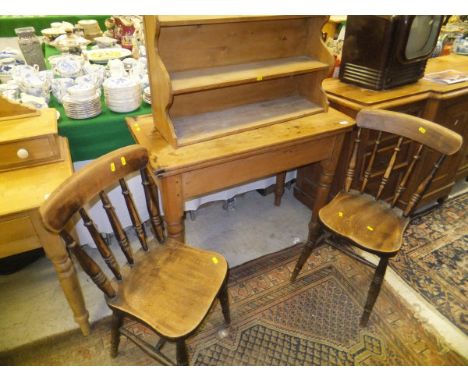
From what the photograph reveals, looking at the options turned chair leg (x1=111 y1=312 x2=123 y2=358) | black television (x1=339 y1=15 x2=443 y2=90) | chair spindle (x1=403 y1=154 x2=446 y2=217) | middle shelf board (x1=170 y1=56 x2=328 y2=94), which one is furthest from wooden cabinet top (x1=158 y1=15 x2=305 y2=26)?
turned chair leg (x1=111 y1=312 x2=123 y2=358)

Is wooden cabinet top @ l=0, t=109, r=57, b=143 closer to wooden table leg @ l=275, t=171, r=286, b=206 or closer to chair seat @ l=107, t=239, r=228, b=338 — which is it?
chair seat @ l=107, t=239, r=228, b=338

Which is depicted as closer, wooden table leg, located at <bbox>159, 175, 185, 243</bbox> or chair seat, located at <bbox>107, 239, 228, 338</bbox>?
chair seat, located at <bbox>107, 239, 228, 338</bbox>

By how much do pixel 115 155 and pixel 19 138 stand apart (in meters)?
0.42

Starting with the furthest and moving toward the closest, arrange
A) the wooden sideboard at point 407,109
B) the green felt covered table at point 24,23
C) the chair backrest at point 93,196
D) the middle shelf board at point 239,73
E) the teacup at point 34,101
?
the green felt covered table at point 24,23 < the wooden sideboard at point 407,109 < the teacup at point 34,101 < the middle shelf board at point 239,73 < the chair backrest at point 93,196

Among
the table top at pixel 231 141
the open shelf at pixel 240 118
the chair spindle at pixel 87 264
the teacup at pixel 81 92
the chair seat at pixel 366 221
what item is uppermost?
the teacup at pixel 81 92

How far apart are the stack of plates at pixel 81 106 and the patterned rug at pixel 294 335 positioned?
1.03 meters

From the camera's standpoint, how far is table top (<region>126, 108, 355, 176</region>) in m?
1.33

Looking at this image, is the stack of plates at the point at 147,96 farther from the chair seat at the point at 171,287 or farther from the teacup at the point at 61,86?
the chair seat at the point at 171,287

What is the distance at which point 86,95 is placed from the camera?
1.56 meters

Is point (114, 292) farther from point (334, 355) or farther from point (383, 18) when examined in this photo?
point (383, 18)

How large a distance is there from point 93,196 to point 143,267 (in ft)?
1.29

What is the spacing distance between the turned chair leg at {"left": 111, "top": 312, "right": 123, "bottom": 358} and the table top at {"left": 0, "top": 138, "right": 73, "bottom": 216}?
1.69 ft

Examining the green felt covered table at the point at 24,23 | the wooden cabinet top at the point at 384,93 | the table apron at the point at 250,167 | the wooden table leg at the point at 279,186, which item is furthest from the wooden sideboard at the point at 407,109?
the green felt covered table at the point at 24,23

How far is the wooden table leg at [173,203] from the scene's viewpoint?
1345 millimetres
